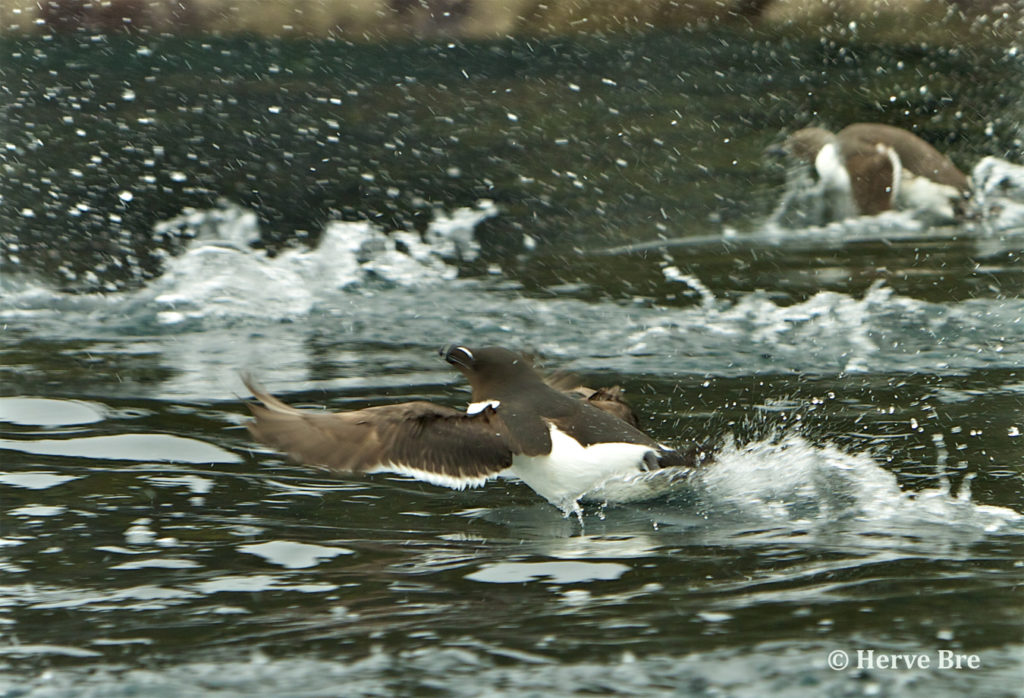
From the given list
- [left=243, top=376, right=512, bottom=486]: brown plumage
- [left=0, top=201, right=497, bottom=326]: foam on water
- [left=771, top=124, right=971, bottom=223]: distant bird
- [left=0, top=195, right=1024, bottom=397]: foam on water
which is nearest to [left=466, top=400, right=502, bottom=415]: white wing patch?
[left=243, top=376, right=512, bottom=486]: brown plumage

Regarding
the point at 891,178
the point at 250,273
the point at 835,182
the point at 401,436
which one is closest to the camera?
the point at 401,436

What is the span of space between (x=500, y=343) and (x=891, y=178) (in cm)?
498

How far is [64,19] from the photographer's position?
46.8 feet

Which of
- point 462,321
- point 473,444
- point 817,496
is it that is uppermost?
point 462,321

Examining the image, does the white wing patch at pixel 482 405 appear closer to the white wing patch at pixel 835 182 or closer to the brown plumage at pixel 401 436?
the brown plumage at pixel 401 436

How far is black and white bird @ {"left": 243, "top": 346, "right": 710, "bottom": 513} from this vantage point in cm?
532

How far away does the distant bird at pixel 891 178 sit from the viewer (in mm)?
11930

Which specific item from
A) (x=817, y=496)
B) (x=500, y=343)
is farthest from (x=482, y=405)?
(x=500, y=343)

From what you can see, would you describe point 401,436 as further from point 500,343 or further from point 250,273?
point 250,273

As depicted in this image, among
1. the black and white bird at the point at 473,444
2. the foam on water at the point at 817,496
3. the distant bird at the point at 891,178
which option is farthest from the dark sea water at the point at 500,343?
the distant bird at the point at 891,178

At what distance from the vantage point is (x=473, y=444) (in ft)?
17.8

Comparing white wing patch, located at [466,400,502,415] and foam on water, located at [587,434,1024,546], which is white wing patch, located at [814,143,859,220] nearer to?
foam on water, located at [587,434,1024,546]

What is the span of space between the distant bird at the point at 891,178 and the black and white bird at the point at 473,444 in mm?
6827

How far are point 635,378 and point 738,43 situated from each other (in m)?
8.24
